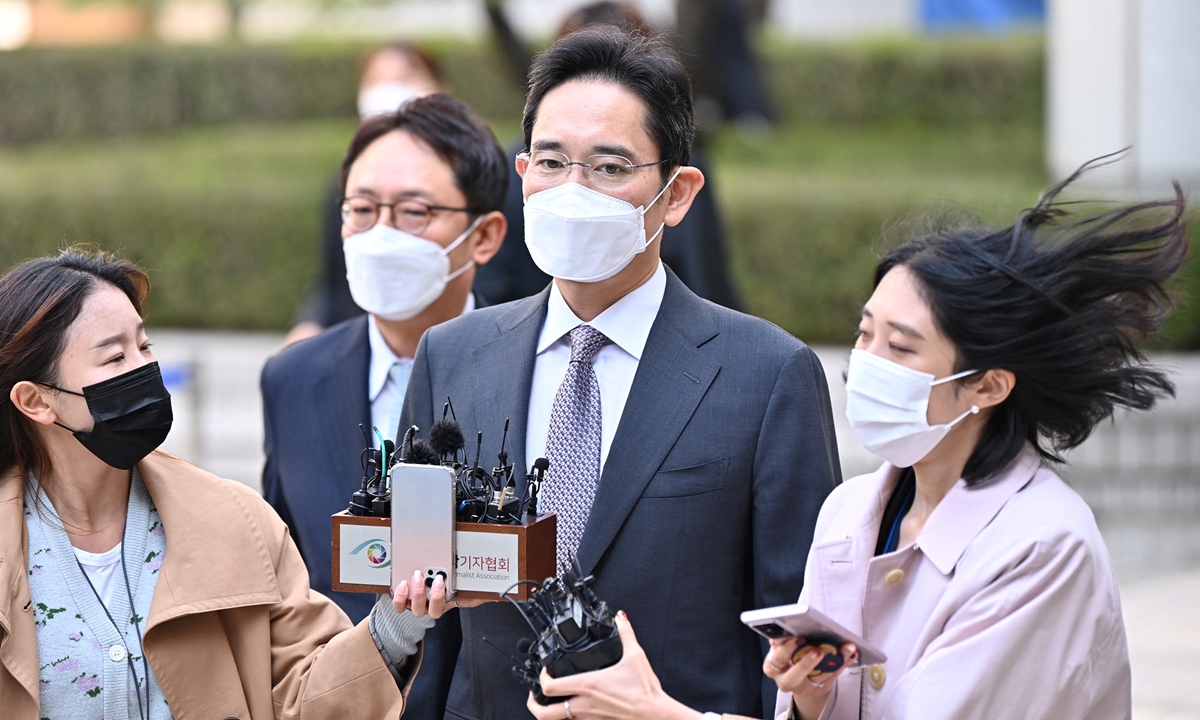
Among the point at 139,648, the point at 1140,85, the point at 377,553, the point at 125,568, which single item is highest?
the point at 1140,85

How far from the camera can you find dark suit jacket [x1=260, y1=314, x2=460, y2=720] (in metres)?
3.47

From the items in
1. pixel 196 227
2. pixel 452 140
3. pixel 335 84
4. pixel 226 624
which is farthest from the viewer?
pixel 335 84

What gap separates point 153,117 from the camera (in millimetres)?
14969

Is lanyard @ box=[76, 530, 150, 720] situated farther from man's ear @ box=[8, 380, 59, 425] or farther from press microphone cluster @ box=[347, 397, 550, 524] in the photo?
press microphone cluster @ box=[347, 397, 550, 524]

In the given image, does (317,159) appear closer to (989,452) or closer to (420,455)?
(420,455)

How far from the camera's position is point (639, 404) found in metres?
2.71

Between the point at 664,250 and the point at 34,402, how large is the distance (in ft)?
8.95

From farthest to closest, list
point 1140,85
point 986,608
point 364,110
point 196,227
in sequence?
point 196,227, point 1140,85, point 364,110, point 986,608

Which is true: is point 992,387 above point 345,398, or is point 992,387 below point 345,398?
above

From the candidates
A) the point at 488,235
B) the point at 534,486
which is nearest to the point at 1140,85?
the point at 488,235

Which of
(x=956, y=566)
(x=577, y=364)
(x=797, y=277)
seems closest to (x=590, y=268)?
(x=577, y=364)

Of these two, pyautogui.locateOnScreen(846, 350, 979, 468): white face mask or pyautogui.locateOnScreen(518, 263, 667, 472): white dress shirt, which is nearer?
pyautogui.locateOnScreen(846, 350, 979, 468): white face mask

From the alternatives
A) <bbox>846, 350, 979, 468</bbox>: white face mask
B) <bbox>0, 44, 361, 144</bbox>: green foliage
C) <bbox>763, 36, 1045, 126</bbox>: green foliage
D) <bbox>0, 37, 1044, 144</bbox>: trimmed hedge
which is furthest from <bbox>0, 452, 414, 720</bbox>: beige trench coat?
<bbox>0, 44, 361, 144</bbox>: green foliage

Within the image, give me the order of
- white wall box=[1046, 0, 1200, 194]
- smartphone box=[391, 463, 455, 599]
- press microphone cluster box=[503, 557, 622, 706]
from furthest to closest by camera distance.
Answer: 1. white wall box=[1046, 0, 1200, 194]
2. smartphone box=[391, 463, 455, 599]
3. press microphone cluster box=[503, 557, 622, 706]
